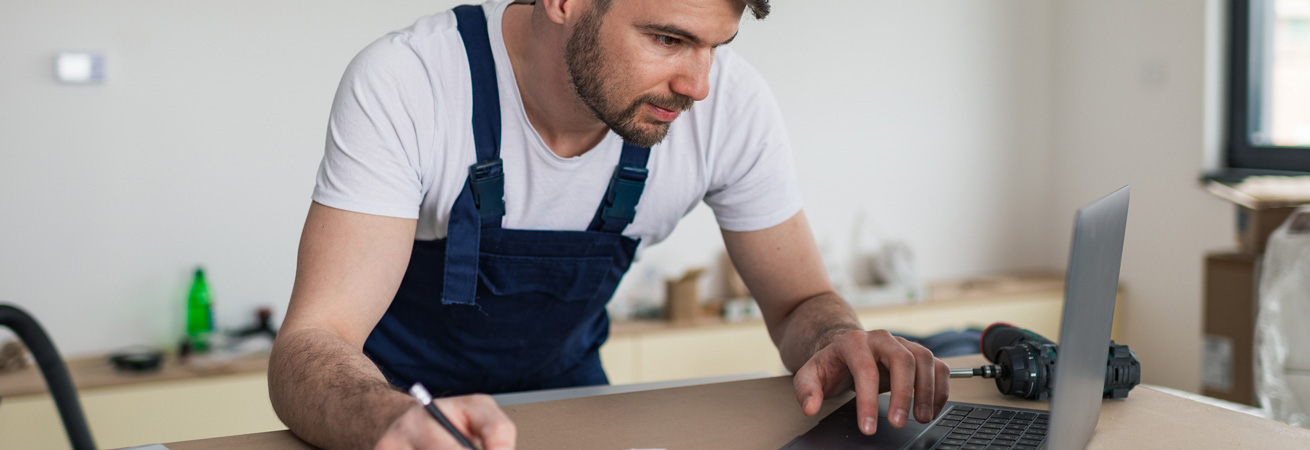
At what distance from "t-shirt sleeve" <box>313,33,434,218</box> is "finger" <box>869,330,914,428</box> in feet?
1.82

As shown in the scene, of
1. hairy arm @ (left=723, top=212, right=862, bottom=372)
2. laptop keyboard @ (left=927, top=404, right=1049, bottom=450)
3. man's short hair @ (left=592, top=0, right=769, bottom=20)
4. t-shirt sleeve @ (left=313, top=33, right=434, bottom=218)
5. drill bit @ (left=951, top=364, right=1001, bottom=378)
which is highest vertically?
man's short hair @ (left=592, top=0, right=769, bottom=20)

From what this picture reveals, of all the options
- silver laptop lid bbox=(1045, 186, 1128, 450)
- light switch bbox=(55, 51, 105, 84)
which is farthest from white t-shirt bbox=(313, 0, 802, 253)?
light switch bbox=(55, 51, 105, 84)

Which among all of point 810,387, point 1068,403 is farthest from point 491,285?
point 1068,403

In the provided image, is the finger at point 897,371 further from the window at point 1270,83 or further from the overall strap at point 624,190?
the window at point 1270,83

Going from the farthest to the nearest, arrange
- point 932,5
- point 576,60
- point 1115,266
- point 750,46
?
point 932,5, point 750,46, point 576,60, point 1115,266

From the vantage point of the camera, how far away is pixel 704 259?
3498mm

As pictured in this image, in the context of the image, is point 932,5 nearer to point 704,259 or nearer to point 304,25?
point 704,259

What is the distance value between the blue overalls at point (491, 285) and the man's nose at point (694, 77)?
0.18 metres

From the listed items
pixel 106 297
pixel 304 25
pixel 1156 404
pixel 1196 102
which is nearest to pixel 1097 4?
pixel 1196 102

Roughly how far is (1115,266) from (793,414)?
36 centimetres

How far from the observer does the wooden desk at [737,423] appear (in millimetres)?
953

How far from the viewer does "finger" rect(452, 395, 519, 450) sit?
75 centimetres

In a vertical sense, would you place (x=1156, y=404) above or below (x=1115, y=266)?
below

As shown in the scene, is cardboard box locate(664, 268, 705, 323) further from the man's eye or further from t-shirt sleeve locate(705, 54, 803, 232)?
the man's eye
